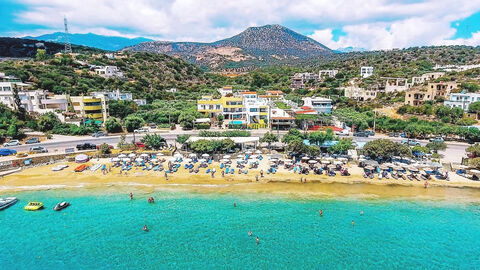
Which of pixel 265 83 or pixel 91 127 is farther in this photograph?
pixel 265 83

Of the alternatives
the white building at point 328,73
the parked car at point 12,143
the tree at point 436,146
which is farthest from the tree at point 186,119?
the white building at point 328,73

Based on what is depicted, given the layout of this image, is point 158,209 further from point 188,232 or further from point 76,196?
point 76,196

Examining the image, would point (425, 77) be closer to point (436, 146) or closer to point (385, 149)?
point (436, 146)

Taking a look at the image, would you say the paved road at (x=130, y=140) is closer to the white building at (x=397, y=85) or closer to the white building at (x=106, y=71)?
Answer: the white building at (x=397, y=85)

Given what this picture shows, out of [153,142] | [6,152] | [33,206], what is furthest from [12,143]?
[33,206]

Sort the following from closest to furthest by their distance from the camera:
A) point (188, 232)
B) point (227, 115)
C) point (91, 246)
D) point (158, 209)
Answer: point (91, 246) < point (188, 232) < point (158, 209) < point (227, 115)

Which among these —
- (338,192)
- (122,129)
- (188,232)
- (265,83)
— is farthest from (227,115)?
(265,83)
